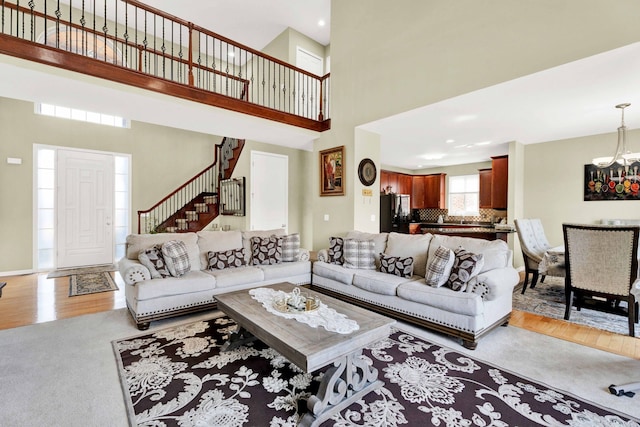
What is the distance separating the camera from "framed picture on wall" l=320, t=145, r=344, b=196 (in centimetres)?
512

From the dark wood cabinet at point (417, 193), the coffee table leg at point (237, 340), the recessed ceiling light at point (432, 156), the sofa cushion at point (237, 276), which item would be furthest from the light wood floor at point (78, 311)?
the dark wood cabinet at point (417, 193)

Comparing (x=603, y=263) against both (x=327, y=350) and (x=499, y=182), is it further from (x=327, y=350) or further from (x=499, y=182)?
(x=499, y=182)

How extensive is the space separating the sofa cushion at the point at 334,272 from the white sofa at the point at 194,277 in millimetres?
247

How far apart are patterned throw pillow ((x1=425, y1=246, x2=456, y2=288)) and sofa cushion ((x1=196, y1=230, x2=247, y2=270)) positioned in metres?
2.60

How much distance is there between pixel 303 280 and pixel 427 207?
5.87 m

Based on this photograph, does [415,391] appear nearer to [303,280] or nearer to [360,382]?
[360,382]

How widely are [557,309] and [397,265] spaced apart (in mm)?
2136

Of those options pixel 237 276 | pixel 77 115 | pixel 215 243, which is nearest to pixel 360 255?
pixel 237 276

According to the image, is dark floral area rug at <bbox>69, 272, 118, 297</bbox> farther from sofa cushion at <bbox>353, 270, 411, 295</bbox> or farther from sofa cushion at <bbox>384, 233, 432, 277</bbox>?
sofa cushion at <bbox>384, 233, 432, 277</bbox>

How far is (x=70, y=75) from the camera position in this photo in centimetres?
316

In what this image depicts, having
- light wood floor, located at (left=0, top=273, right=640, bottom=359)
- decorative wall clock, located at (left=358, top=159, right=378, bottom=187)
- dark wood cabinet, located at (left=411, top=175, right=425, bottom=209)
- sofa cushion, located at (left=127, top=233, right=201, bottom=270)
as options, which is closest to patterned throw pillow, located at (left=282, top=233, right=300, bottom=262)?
sofa cushion, located at (left=127, top=233, right=201, bottom=270)

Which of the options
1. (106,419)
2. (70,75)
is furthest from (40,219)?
(106,419)

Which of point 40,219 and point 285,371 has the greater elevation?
point 40,219

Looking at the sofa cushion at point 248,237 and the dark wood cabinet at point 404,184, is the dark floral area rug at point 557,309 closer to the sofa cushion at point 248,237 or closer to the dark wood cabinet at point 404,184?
the sofa cushion at point 248,237
